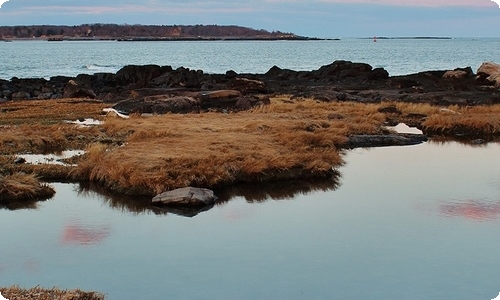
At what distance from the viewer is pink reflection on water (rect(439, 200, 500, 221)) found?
58.6 ft

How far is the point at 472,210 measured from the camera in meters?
18.5

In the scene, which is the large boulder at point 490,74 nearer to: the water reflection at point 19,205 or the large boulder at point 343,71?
the large boulder at point 343,71

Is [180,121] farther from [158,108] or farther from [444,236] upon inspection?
[444,236]

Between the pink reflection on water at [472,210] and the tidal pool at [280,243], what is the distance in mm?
36

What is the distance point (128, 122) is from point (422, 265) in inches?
819

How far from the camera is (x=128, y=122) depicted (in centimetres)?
3241

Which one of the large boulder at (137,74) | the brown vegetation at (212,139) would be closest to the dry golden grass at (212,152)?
the brown vegetation at (212,139)

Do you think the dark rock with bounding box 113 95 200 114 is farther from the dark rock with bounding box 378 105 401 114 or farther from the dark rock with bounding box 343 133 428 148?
the dark rock with bounding box 343 133 428 148

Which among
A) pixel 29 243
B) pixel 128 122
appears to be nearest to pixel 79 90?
pixel 128 122

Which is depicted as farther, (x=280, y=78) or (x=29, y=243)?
(x=280, y=78)

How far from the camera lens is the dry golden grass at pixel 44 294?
11.0 meters

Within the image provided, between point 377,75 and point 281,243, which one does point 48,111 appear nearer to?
point 281,243

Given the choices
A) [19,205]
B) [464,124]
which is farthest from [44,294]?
[464,124]

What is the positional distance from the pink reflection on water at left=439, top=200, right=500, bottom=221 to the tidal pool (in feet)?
0.12
